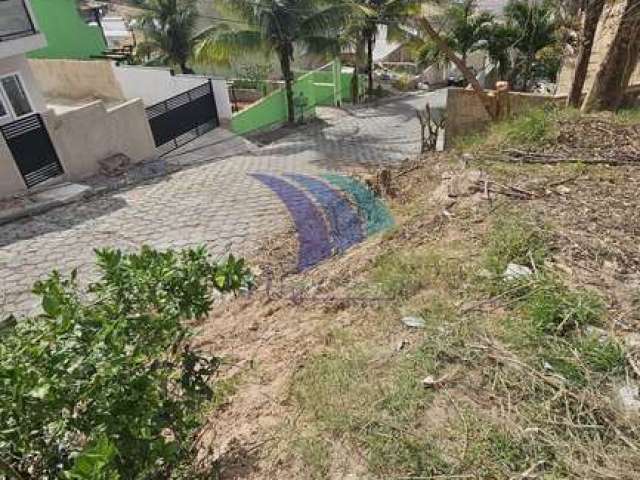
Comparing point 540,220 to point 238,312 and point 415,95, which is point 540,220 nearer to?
point 238,312

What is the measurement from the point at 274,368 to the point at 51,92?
734 inches

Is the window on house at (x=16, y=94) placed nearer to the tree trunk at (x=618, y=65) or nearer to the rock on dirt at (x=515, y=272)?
the rock on dirt at (x=515, y=272)

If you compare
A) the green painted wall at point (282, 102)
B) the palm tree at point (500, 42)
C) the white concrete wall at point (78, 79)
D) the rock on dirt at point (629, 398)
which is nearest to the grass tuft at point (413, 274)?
the rock on dirt at point (629, 398)

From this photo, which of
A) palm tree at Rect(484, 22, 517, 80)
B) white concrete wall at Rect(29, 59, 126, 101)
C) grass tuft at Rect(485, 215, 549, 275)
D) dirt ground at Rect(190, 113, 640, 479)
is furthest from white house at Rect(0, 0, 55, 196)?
palm tree at Rect(484, 22, 517, 80)

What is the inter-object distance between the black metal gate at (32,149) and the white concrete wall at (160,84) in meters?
5.24

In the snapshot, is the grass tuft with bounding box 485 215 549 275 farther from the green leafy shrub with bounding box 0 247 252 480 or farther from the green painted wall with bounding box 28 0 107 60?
the green painted wall with bounding box 28 0 107 60

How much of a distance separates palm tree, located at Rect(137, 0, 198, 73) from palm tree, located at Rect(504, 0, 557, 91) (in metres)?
12.0

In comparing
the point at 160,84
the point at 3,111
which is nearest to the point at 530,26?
the point at 160,84

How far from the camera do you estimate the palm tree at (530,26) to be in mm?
16156

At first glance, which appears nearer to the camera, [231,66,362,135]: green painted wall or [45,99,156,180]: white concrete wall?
[45,99,156,180]: white concrete wall

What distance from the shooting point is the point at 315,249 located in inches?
285

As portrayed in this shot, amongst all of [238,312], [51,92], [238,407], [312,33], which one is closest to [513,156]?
[238,312]

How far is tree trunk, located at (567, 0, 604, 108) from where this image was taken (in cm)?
863

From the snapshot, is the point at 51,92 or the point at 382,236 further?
the point at 51,92
